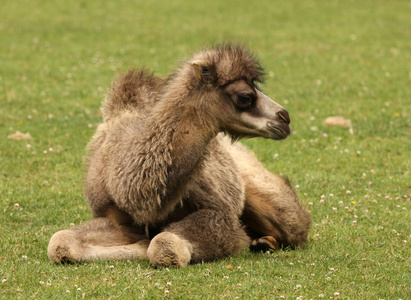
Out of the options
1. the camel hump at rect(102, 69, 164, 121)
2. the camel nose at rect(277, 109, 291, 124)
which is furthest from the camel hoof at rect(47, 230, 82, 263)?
the camel nose at rect(277, 109, 291, 124)

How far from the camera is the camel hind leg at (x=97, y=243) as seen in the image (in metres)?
→ 6.80

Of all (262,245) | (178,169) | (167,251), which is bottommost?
(262,245)

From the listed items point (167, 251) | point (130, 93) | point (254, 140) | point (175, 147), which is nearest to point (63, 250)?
point (167, 251)

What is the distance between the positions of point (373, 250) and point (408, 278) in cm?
107

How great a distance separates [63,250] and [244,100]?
2.25m

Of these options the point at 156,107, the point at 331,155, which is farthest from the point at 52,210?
the point at 331,155

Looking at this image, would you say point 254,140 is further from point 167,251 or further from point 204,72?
point 167,251

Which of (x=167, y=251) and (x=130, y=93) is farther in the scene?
(x=130, y=93)

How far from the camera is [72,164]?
11.4 m

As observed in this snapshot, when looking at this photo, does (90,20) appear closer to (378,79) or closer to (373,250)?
(378,79)

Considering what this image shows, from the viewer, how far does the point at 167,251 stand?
21.6 ft

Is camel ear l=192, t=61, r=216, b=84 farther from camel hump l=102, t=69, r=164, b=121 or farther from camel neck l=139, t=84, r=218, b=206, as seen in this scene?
camel hump l=102, t=69, r=164, b=121

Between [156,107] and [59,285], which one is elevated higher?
[156,107]

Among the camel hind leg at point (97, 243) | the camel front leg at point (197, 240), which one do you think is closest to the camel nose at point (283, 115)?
the camel front leg at point (197, 240)
